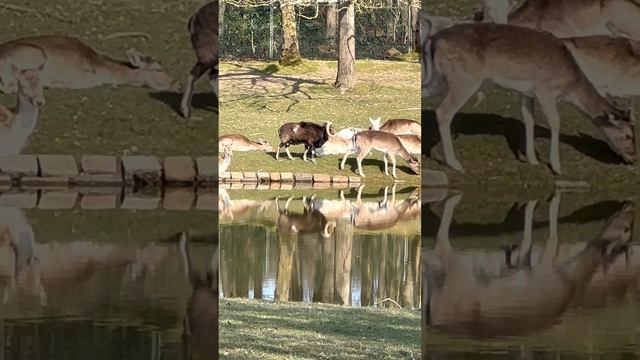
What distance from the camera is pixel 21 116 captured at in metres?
7.98

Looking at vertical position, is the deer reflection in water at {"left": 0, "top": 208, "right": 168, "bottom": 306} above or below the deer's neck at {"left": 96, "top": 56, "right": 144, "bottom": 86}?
below

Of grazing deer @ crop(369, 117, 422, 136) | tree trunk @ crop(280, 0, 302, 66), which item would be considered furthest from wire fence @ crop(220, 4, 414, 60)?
grazing deer @ crop(369, 117, 422, 136)

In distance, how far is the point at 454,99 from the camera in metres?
7.56

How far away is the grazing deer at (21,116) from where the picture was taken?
26.2 ft

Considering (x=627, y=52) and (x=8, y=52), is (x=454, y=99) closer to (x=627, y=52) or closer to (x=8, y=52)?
(x=627, y=52)

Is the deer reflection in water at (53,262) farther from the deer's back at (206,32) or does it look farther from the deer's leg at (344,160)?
the deer's leg at (344,160)

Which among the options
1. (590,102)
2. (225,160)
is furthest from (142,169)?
(225,160)

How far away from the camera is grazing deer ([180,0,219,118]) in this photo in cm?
796

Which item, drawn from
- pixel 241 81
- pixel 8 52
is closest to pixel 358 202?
pixel 8 52

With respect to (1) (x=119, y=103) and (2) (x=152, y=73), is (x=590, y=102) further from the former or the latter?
(1) (x=119, y=103)

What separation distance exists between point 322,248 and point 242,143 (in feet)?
17.6

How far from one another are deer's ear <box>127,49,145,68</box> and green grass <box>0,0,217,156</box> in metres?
0.05

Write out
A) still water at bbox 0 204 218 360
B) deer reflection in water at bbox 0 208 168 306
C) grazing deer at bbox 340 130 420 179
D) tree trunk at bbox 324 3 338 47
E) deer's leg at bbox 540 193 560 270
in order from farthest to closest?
tree trunk at bbox 324 3 338 47, grazing deer at bbox 340 130 420 179, deer's leg at bbox 540 193 560 270, deer reflection in water at bbox 0 208 168 306, still water at bbox 0 204 218 360

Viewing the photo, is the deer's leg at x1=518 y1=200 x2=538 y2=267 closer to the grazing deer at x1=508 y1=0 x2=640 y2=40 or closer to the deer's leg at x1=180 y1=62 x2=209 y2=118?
the grazing deer at x1=508 y1=0 x2=640 y2=40
